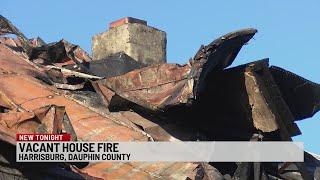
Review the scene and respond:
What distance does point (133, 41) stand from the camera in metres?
11.7

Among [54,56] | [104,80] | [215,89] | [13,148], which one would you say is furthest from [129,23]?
[13,148]

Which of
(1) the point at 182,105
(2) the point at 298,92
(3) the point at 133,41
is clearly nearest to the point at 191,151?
(1) the point at 182,105

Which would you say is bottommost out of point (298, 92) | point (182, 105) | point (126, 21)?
point (182, 105)

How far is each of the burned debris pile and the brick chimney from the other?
2.42m

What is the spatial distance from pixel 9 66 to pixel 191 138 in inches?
110

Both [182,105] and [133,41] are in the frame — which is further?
[133,41]

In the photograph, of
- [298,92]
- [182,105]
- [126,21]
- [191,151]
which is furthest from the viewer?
[126,21]

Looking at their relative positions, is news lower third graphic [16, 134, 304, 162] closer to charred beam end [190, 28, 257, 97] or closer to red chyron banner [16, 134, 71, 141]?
red chyron banner [16, 134, 71, 141]

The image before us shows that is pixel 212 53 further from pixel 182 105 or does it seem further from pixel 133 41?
pixel 133 41

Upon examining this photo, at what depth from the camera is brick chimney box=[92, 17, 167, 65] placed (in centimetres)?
1166

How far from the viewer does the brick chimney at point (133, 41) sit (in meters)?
11.7

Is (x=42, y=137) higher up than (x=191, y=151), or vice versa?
(x=191, y=151)

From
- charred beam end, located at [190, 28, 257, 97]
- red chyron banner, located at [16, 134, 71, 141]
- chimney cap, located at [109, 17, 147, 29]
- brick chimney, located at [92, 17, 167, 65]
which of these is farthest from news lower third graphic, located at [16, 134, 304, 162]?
chimney cap, located at [109, 17, 147, 29]

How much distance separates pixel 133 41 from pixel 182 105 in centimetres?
480
